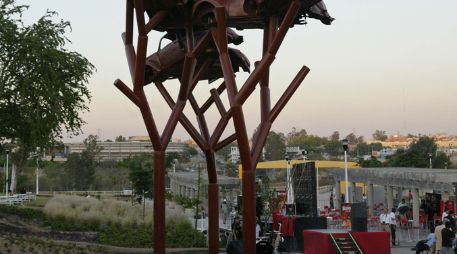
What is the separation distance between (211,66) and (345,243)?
5.67m

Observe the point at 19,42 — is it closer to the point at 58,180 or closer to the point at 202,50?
the point at 202,50

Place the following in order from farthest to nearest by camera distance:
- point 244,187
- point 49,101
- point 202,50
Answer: point 49,101 → point 202,50 → point 244,187

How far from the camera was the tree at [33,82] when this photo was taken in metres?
26.5

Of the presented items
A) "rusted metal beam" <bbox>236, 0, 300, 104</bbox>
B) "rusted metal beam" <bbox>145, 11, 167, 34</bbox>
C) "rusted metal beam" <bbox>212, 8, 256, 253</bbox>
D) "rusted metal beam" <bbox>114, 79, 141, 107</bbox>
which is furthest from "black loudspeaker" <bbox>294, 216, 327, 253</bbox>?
"rusted metal beam" <bbox>236, 0, 300, 104</bbox>

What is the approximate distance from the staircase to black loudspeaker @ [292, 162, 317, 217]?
23.8ft

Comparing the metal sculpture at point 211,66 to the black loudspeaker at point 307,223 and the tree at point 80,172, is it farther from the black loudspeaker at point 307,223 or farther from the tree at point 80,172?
the tree at point 80,172

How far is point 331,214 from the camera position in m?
29.3

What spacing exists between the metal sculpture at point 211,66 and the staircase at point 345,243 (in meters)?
2.88

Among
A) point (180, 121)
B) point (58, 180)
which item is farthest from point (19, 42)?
point (58, 180)

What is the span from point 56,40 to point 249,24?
16667 millimetres

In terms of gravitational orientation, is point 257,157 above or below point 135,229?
above

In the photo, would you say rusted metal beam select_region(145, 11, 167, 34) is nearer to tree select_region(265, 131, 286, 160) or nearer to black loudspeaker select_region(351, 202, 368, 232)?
black loudspeaker select_region(351, 202, 368, 232)

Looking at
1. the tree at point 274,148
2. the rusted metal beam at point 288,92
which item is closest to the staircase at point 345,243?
the rusted metal beam at point 288,92

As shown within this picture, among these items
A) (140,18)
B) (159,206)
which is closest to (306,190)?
(159,206)
